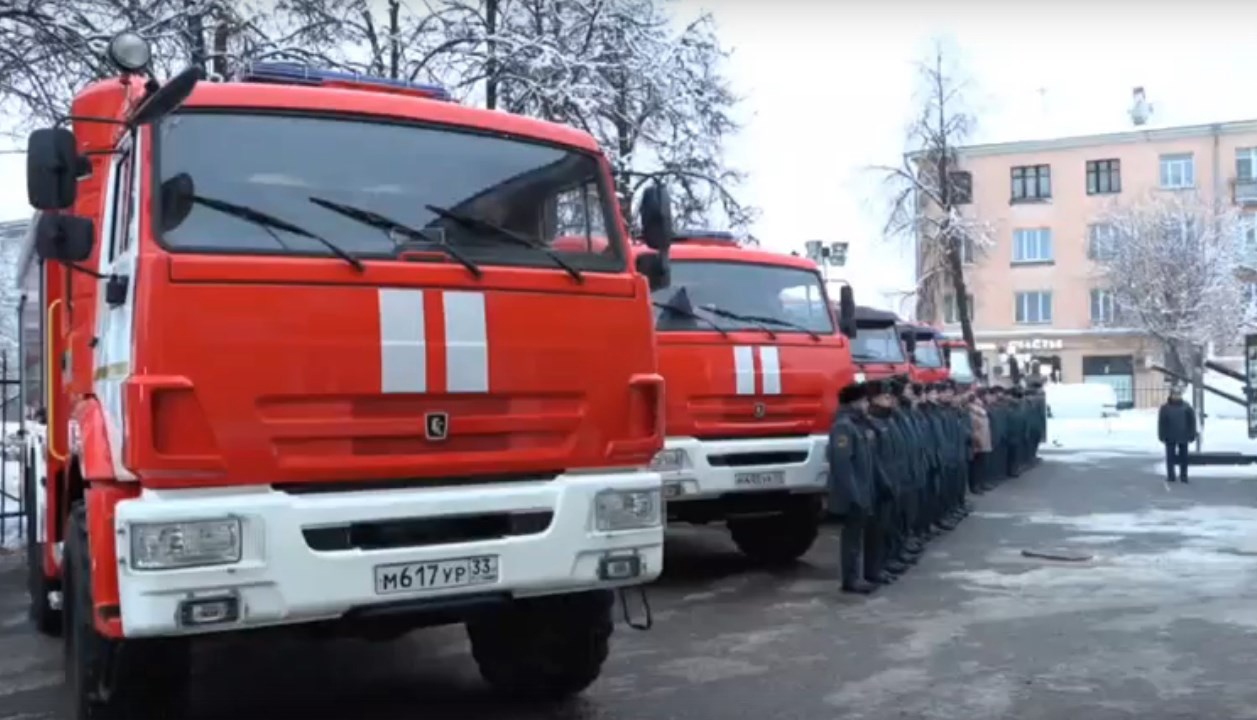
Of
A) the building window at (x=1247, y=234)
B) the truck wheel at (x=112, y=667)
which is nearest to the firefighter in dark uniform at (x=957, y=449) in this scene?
the truck wheel at (x=112, y=667)

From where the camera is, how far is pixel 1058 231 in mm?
56875

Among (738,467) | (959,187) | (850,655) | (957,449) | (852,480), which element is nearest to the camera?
(850,655)

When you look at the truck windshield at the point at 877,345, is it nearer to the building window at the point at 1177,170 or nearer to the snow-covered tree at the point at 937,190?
the snow-covered tree at the point at 937,190

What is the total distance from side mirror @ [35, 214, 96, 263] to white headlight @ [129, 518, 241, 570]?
1.20 metres

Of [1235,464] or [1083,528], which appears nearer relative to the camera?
[1083,528]

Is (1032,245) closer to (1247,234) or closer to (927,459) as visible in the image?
(1247,234)

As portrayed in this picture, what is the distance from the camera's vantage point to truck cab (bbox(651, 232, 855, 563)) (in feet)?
32.8

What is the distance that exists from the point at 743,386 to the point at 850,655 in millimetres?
2678

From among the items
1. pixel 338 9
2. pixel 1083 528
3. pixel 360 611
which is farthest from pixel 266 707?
pixel 338 9

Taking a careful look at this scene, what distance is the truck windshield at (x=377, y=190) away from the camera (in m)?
5.22

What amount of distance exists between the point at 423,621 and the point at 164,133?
213cm

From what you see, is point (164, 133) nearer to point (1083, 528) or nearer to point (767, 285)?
point (767, 285)

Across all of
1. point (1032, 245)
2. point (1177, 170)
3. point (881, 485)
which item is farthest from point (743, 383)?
point (1177, 170)

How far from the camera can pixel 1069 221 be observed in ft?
186
